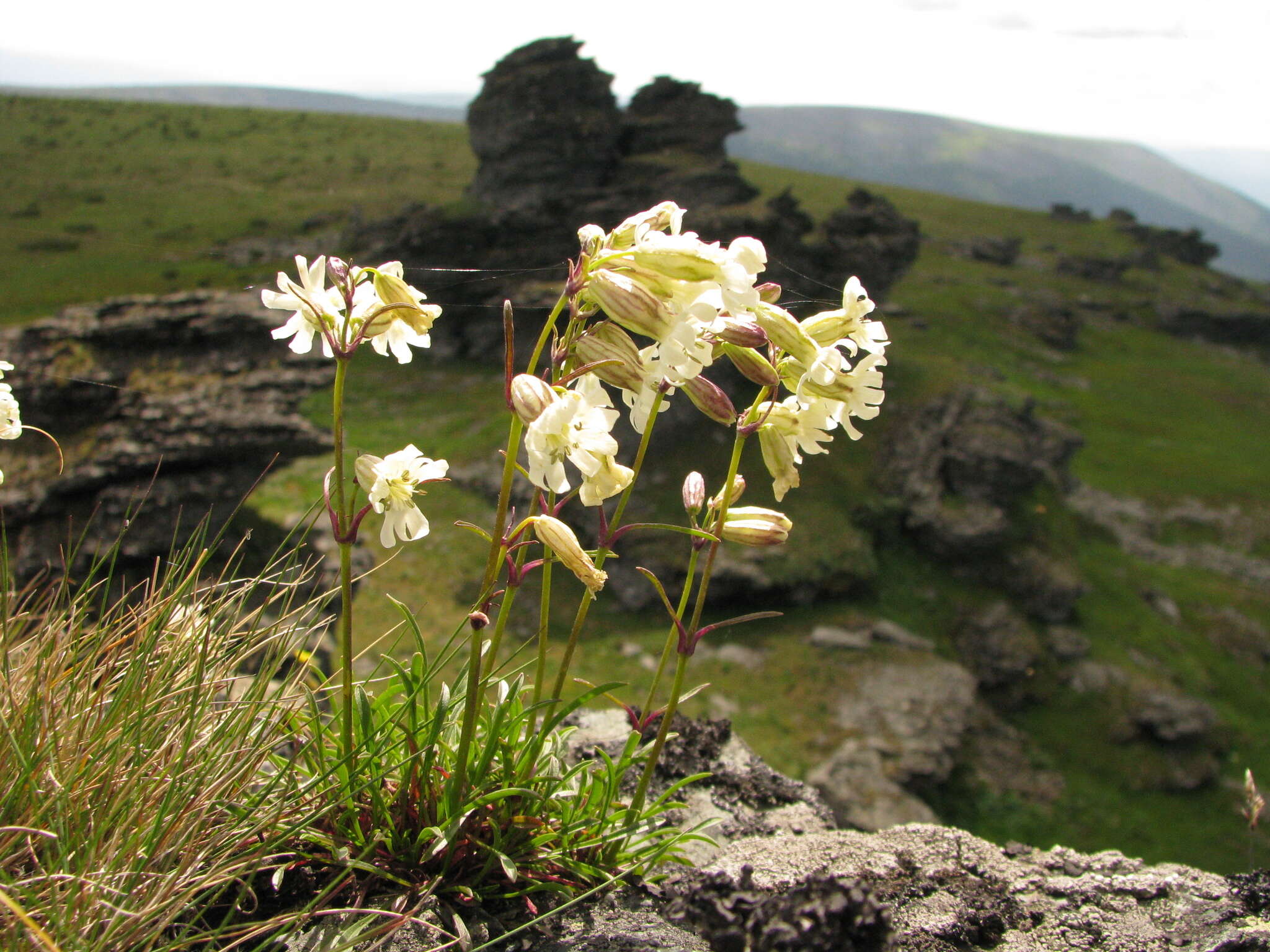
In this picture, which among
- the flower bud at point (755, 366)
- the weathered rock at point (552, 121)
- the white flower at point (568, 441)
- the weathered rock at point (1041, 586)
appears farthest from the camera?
the weathered rock at point (552, 121)

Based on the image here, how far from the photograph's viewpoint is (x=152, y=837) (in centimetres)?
161

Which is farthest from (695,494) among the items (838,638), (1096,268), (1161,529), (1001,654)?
(1096,268)

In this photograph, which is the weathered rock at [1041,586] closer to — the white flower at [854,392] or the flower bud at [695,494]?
the flower bud at [695,494]

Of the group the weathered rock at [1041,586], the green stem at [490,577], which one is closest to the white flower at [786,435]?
the green stem at [490,577]

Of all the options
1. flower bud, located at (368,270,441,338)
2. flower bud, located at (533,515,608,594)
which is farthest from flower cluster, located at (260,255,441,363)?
flower bud, located at (533,515,608,594)

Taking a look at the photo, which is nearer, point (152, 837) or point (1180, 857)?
point (152, 837)

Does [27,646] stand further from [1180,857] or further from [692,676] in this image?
[1180,857]

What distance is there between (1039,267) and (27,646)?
2587 inches

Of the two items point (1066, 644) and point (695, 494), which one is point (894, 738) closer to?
point (1066, 644)

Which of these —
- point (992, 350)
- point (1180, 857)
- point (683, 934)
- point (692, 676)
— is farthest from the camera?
point (992, 350)

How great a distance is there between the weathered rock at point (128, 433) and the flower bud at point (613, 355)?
377 inches

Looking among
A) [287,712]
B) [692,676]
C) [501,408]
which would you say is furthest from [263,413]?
[287,712]

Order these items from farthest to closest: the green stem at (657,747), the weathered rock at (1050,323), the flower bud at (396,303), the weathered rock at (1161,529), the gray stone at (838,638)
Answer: the weathered rock at (1050,323) → the weathered rock at (1161,529) → the gray stone at (838,638) → the green stem at (657,747) → the flower bud at (396,303)

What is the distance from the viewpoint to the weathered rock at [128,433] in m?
10.8
